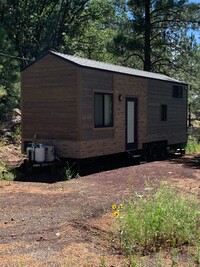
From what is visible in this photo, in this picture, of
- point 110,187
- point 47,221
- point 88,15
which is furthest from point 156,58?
point 47,221

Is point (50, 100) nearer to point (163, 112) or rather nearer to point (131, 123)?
point (131, 123)

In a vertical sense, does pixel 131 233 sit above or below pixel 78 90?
below

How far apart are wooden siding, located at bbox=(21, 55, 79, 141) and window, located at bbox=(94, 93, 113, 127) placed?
88 centimetres

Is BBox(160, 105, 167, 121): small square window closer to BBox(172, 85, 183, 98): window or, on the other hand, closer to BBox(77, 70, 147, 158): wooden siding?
BBox(172, 85, 183, 98): window

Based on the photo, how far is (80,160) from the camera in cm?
1093

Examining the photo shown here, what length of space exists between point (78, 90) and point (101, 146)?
194 centimetres

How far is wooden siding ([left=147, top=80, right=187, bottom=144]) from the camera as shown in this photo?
47.8 feet

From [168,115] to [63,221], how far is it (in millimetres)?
11213

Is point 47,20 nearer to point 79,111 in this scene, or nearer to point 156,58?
point 156,58

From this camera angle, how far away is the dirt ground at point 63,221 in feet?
13.3

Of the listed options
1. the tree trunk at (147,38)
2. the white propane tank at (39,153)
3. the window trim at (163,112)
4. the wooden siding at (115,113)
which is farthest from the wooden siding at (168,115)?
the tree trunk at (147,38)

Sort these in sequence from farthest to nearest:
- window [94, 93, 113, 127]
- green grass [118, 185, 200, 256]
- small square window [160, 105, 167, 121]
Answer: small square window [160, 105, 167, 121] → window [94, 93, 113, 127] → green grass [118, 185, 200, 256]

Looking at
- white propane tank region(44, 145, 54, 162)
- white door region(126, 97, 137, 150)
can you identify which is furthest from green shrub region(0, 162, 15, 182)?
white door region(126, 97, 137, 150)

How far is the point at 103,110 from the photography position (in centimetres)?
1184
